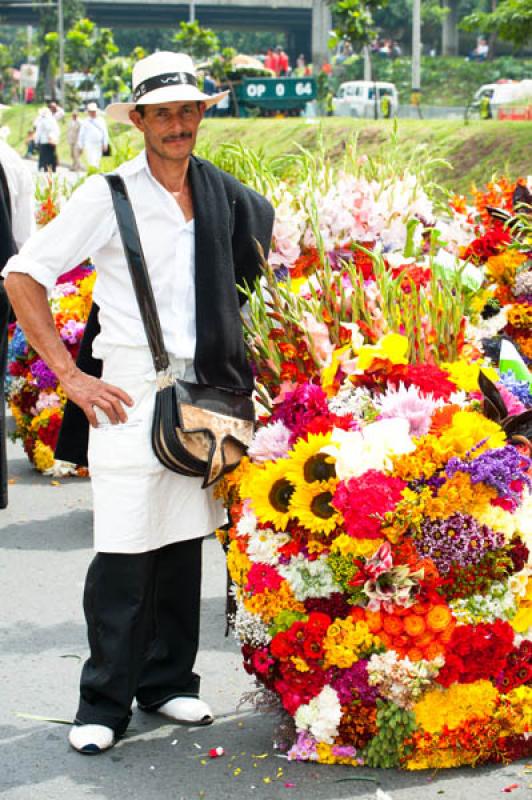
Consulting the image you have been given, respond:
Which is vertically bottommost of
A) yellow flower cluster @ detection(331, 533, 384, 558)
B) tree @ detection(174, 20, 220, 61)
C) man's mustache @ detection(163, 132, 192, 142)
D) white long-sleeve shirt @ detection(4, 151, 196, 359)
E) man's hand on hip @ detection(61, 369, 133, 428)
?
yellow flower cluster @ detection(331, 533, 384, 558)

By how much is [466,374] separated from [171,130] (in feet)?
3.77

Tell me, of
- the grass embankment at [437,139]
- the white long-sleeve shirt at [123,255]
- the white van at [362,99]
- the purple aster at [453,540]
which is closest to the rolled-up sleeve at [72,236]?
the white long-sleeve shirt at [123,255]

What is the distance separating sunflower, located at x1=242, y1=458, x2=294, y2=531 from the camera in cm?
433

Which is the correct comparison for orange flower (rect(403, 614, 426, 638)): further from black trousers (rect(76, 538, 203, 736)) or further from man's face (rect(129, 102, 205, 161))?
man's face (rect(129, 102, 205, 161))

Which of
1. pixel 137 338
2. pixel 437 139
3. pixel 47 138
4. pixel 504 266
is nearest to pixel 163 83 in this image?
pixel 137 338

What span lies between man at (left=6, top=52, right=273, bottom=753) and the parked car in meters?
57.8

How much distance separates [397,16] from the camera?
82.8 metres

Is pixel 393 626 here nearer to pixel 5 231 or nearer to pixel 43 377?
pixel 5 231

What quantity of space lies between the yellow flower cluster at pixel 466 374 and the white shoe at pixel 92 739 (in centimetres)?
147

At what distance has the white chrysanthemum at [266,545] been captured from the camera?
4.36m

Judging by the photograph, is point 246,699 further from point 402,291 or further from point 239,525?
point 402,291

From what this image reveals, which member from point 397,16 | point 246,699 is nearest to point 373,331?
point 246,699

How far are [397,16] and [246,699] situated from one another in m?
81.5

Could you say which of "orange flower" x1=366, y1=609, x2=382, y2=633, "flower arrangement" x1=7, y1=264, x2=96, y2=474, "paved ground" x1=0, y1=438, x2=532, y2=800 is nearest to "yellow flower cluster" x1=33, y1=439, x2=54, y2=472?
"flower arrangement" x1=7, y1=264, x2=96, y2=474
